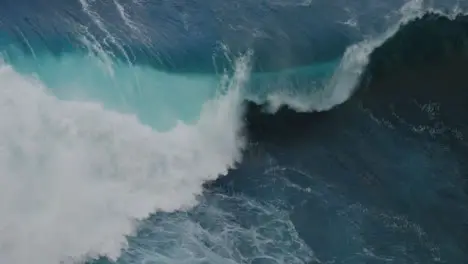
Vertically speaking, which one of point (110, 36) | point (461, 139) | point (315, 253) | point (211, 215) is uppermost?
point (110, 36)

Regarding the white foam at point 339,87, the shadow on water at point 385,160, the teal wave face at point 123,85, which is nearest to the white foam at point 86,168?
the teal wave face at point 123,85

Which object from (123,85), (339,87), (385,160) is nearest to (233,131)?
(123,85)

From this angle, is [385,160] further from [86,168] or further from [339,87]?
[86,168]

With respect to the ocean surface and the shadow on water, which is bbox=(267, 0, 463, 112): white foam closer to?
the ocean surface

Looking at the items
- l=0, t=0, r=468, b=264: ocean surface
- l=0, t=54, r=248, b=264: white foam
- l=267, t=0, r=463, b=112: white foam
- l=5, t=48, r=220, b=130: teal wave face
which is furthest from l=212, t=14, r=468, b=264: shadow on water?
l=5, t=48, r=220, b=130: teal wave face

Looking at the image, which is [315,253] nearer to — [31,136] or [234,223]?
[234,223]

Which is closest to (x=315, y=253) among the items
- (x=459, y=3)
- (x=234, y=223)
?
(x=234, y=223)

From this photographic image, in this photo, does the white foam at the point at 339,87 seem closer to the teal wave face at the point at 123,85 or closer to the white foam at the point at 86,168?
the white foam at the point at 86,168
